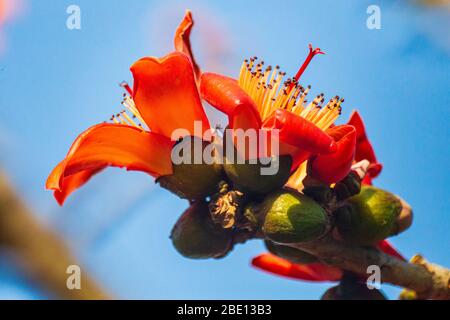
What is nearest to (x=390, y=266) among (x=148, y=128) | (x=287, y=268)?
(x=287, y=268)

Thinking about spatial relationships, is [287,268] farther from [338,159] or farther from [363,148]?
[338,159]

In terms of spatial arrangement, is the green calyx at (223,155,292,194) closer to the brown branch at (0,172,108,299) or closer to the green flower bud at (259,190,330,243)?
the green flower bud at (259,190,330,243)

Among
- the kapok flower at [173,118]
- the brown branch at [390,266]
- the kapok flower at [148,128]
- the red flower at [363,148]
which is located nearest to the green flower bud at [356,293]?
the brown branch at [390,266]

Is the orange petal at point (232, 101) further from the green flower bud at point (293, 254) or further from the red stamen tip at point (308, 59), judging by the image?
the green flower bud at point (293, 254)
